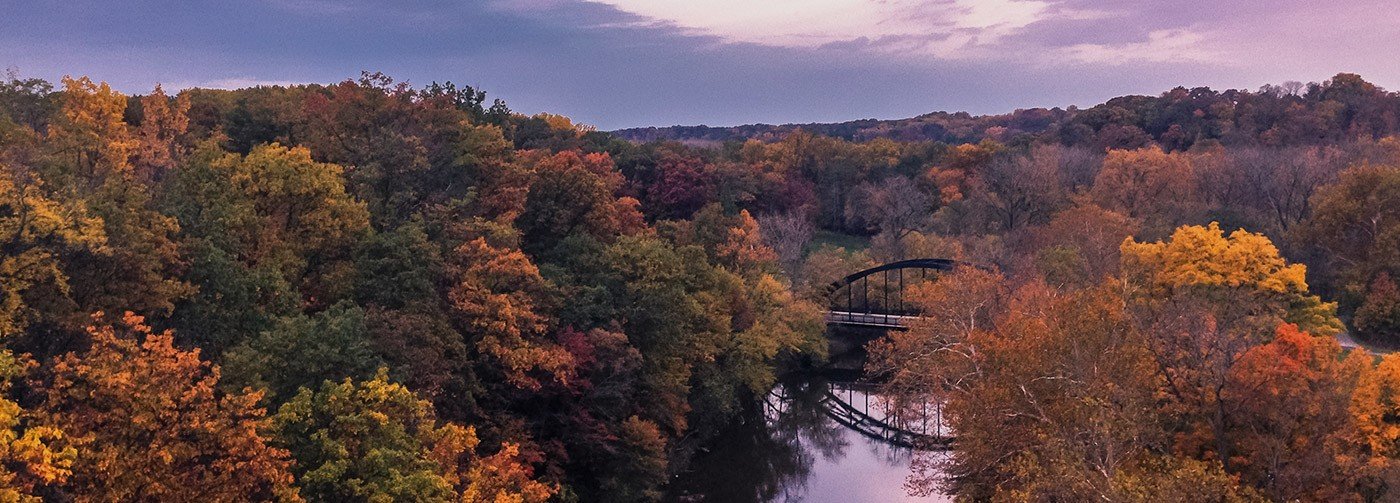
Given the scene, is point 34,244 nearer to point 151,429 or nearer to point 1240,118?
point 151,429

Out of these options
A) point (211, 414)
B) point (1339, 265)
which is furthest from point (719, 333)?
point (1339, 265)

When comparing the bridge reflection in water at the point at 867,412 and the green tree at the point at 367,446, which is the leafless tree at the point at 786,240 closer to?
the bridge reflection in water at the point at 867,412

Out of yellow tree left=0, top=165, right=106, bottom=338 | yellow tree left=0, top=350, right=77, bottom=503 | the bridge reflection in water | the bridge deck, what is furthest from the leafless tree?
yellow tree left=0, top=350, right=77, bottom=503

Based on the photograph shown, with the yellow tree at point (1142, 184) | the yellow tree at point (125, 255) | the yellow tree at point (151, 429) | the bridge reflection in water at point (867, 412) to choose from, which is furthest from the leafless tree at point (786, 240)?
the yellow tree at point (151, 429)

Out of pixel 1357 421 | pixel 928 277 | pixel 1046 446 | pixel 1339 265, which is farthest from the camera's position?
pixel 928 277

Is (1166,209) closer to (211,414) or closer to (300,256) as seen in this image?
(300,256)

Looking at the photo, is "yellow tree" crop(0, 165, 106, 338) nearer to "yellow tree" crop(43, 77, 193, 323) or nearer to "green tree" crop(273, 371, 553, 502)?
"yellow tree" crop(43, 77, 193, 323)
